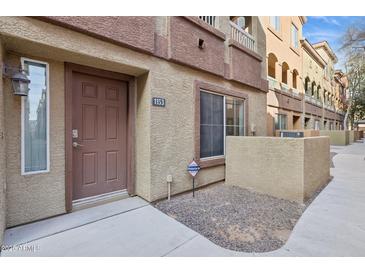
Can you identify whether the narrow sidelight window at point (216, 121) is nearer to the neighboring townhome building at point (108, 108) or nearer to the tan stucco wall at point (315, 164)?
the neighboring townhome building at point (108, 108)

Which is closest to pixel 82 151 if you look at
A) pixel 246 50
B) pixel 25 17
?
pixel 25 17

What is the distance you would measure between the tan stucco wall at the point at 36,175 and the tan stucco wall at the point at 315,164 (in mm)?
4752

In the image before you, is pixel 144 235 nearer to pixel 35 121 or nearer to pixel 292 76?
pixel 35 121

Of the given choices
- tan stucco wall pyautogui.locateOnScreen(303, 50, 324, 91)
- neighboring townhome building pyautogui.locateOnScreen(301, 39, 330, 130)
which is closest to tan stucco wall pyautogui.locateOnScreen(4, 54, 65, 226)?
neighboring townhome building pyautogui.locateOnScreen(301, 39, 330, 130)

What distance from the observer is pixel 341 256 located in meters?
2.59

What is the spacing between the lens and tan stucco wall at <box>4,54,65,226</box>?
9.86 ft

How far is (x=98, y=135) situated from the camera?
3.98 meters

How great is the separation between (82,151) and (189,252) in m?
2.51

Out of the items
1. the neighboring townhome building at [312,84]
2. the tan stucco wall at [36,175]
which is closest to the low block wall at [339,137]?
the neighboring townhome building at [312,84]

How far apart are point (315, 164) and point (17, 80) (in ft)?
20.2

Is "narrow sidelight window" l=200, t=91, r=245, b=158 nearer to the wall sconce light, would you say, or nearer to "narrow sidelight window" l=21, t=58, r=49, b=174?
"narrow sidelight window" l=21, t=58, r=49, b=174

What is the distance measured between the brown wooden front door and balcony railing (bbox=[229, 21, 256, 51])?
13.2ft

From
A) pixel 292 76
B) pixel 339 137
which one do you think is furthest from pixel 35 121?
pixel 339 137

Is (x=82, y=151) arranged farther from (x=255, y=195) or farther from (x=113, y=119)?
(x=255, y=195)
